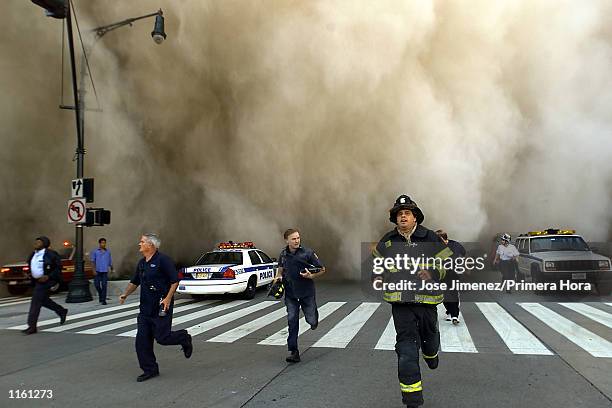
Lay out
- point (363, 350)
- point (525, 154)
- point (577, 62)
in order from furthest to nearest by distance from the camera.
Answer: point (525, 154) < point (577, 62) < point (363, 350)

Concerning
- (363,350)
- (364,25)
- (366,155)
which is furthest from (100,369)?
(364,25)

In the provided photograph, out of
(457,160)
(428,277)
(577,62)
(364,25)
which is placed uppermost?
(364,25)

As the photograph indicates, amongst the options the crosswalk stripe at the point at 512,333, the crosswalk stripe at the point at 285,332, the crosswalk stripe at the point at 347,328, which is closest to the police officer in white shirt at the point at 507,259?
the crosswalk stripe at the point at 512,333

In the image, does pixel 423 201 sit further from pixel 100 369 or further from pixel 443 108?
pixel 100 369

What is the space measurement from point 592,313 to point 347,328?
4849mm

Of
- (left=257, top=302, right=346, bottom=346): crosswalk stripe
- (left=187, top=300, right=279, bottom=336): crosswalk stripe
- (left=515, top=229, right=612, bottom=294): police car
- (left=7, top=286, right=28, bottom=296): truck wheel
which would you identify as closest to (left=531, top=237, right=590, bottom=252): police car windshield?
(left=515, top=229, right=612, bottom=294): police car

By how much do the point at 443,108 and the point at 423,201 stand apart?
352cm

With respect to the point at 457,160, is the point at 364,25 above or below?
above

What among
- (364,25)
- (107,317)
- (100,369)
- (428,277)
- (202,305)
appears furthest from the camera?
(364,25)

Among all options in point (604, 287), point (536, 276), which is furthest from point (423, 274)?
point (604, 287)

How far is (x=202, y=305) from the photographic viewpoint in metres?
10.5

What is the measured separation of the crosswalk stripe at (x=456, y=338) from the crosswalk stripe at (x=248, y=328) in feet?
9.63

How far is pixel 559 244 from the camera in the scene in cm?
1170

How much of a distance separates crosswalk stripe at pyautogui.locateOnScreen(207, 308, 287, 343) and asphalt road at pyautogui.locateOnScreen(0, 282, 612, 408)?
0.02 m
